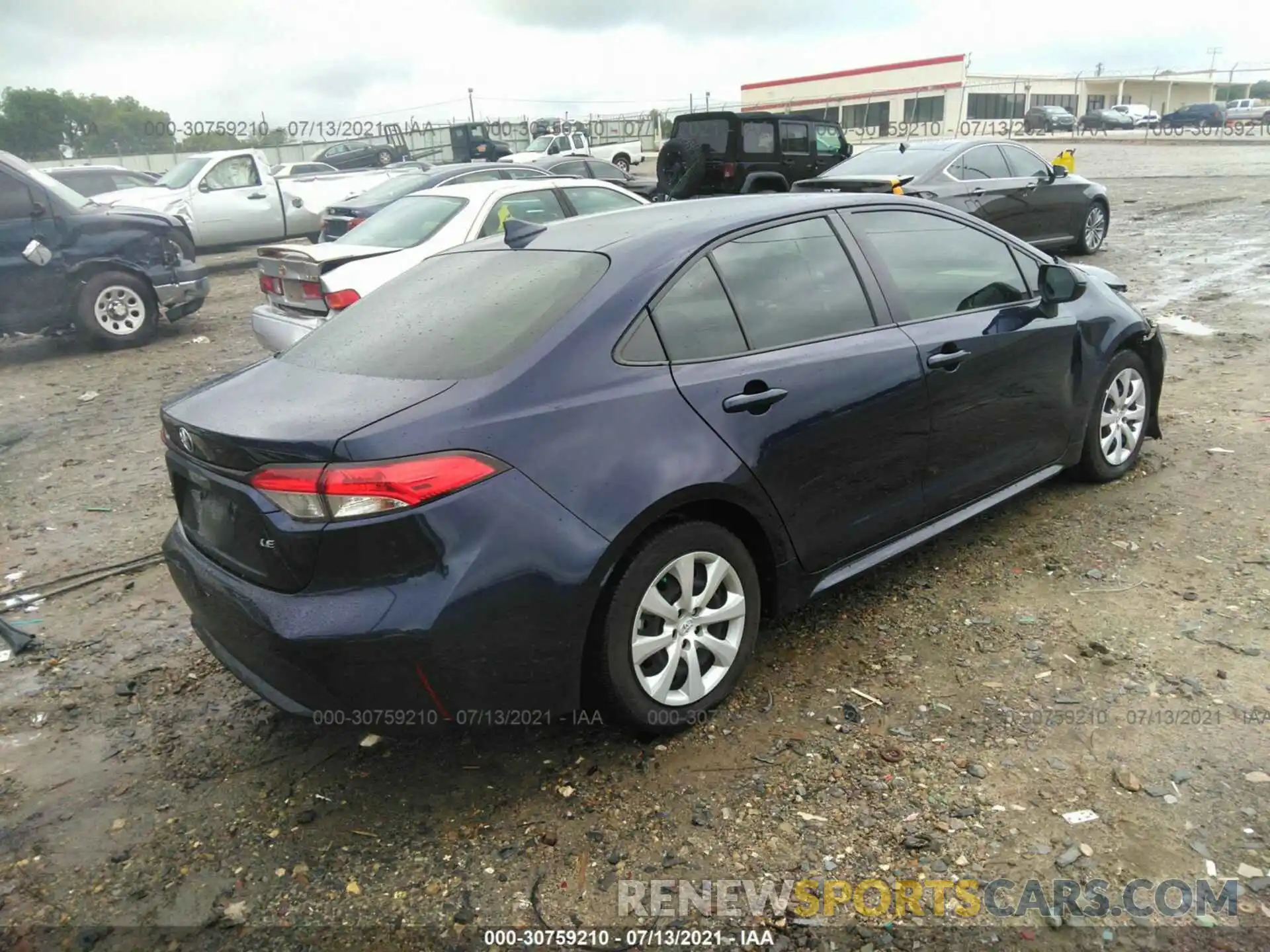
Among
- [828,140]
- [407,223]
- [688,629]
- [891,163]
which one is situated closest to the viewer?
[688,629]

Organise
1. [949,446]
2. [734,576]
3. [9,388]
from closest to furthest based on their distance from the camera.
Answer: [734,576] < [949,446] < [9,388]

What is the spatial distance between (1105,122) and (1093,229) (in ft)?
141

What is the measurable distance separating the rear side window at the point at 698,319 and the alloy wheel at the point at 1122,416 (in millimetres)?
2457

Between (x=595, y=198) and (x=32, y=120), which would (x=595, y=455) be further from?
(x=32, y=120)

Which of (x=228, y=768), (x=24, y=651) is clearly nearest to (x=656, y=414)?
(x=228, y=768)

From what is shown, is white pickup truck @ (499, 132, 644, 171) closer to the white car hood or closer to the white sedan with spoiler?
the white car hood

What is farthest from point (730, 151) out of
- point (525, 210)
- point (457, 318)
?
point (457, 318)

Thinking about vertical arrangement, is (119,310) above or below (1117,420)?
above

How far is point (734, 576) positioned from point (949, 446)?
123cm

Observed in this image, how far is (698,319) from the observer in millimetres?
3033

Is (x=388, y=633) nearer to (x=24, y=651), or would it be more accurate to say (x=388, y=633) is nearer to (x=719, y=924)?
(x=719, y=924)

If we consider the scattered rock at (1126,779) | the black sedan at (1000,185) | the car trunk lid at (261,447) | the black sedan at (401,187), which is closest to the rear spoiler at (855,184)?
the black sedan at (1000,185)

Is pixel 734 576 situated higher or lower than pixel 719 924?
higher

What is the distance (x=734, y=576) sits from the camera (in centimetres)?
299
